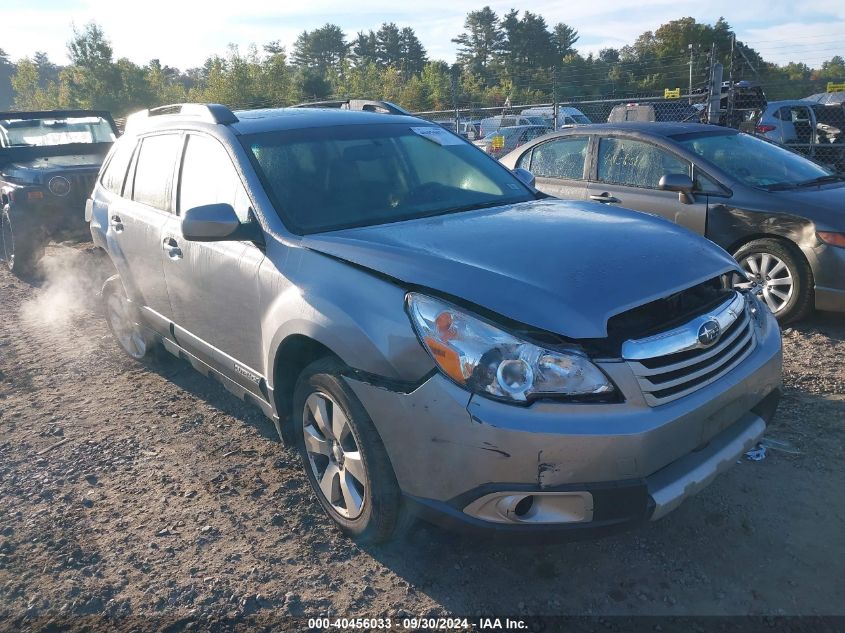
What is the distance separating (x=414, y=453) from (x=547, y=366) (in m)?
0.55

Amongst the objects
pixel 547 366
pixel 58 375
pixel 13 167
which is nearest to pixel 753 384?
pixel 547 366

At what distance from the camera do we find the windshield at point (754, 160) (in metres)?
5.65

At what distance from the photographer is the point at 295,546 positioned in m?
2.94

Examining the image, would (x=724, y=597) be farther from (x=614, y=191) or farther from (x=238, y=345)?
(x=614, y=191)

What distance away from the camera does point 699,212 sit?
5.64 meters

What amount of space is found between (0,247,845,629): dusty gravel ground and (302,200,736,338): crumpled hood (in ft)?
3.44

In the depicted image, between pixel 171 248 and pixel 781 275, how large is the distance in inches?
172

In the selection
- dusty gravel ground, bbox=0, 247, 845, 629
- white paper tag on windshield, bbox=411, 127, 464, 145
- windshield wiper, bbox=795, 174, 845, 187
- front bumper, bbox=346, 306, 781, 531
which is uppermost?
white paper tag on windshield, bbox=411, 127, 464, 145

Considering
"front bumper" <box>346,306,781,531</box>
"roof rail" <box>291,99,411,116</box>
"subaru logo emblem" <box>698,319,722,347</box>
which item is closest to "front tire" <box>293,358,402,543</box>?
"front bumper" <box>346,306,781,531</box>

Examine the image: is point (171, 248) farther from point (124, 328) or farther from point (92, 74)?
point (92, 74)

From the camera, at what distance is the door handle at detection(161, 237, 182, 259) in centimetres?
379

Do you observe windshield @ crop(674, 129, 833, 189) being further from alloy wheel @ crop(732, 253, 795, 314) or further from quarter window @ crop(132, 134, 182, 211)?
quarter window @ crop(132, 134, 182, 211)

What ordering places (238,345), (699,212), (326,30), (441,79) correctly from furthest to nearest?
1. (326,30)
2. (441,79)
3. (699,212)
4. (238,345)

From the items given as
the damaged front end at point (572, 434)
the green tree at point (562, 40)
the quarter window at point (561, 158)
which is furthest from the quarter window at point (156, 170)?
the green tree at point (562, 40)
